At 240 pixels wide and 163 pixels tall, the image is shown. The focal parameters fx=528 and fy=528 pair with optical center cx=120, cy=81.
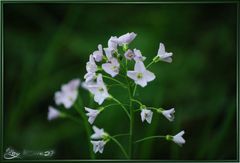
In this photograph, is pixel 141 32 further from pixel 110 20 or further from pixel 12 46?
pixel 12 46

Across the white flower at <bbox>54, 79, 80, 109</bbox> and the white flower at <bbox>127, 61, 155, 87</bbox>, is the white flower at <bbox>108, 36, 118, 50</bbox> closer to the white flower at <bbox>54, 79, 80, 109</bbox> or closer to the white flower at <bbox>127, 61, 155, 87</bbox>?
the white flower at <bbox>127, 61, 155, 87</bbox>

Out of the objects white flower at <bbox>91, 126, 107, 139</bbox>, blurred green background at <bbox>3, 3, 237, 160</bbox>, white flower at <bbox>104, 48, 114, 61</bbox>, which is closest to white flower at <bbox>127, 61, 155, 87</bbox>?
white flower at <bbox>104, 48, 114, 61</bbox>

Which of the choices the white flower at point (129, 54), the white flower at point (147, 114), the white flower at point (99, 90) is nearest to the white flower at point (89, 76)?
the white flower at point (99, 90)

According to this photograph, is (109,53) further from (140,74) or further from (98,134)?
(98,134)

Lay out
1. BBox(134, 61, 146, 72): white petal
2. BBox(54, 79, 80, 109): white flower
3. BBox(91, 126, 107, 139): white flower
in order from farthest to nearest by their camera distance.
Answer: BBox(54, 79, 80, 109): white flower → BBox(91, 126, 107, 139): white flower → BBox(134, 61, 146, 72): white petal

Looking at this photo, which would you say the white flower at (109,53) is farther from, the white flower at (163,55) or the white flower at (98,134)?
the white flower at (98,134)

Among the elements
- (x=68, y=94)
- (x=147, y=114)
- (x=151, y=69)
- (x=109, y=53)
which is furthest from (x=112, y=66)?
(x=151, y=69)
